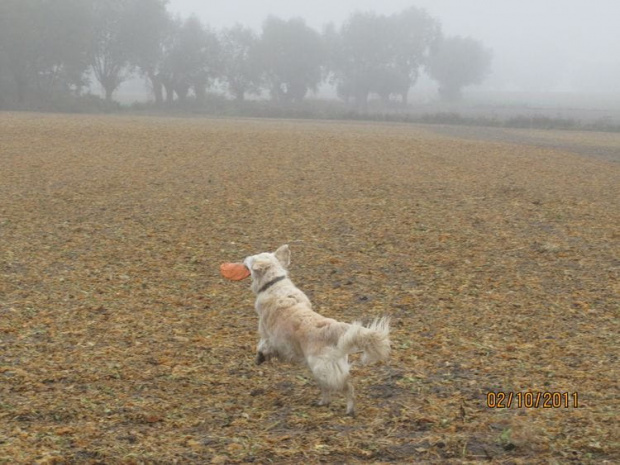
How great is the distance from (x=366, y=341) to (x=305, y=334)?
2.14ft

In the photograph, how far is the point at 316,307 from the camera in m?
9.47

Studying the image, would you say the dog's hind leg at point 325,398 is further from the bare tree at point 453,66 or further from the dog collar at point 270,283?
the bare tree at point 453,66

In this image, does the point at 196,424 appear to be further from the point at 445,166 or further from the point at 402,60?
the point at 402,60

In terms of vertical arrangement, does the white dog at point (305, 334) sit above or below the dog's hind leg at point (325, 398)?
above

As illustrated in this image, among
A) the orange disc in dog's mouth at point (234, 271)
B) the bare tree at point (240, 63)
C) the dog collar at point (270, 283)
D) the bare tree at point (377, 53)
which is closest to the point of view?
the orange disc in dog's mouth at point (234, 271)

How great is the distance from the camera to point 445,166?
24.7 metres

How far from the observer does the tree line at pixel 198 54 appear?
64438 millimetres

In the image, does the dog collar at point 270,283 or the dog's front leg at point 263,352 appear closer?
the dog's front leg at point 263,352

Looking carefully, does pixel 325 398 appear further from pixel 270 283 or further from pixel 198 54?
pixel 198 54

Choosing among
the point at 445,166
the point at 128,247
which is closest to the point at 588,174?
the point at 445,166

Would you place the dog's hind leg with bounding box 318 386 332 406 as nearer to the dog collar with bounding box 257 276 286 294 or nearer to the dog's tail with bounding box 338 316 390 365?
the dog's tail with bounding box 338 316 390 365
